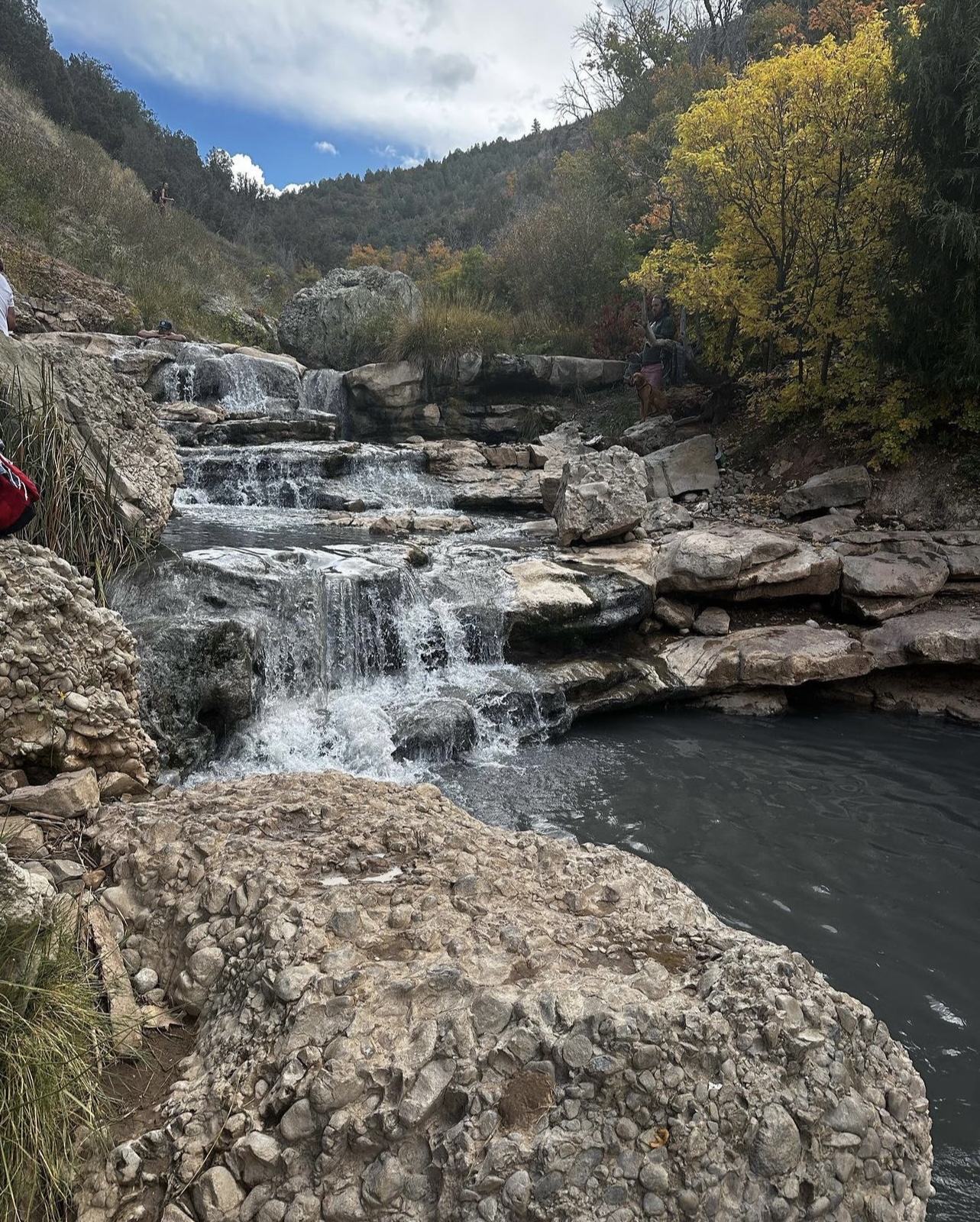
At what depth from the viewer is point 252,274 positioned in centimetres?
2527

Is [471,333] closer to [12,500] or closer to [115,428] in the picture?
[115,428]

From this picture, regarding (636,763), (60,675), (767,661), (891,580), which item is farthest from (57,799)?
(891,580)

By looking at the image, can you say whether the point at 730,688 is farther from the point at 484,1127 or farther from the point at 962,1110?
the point at 484,1127

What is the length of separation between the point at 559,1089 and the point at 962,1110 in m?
2.08

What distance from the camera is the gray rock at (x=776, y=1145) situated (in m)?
1.67

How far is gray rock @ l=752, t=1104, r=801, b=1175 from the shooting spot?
65.8 inches

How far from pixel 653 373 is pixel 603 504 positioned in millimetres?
5216

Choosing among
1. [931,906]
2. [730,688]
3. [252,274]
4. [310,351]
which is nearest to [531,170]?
[252,274]

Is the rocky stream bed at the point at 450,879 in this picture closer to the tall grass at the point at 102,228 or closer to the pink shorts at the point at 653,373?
the pink shorts at the point at 653,373

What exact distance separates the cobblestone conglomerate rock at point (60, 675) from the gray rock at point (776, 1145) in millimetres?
3104

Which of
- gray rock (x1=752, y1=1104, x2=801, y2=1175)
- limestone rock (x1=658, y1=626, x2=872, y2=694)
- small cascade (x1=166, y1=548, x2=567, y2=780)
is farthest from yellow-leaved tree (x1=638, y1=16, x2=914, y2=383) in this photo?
gray rock (x1=752, y1=1104, x2=801, y2=1175)

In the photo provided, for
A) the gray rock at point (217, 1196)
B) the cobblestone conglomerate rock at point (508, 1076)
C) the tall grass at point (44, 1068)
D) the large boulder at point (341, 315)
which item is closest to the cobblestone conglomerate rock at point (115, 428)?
the tall grass at point (44, 1068)

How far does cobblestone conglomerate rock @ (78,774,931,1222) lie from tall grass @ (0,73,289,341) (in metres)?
17.2

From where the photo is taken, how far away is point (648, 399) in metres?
12.7
